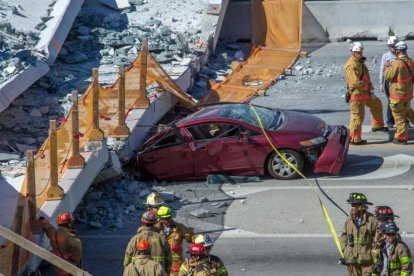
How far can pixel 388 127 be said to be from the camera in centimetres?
2009

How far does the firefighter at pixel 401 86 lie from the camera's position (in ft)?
62.2

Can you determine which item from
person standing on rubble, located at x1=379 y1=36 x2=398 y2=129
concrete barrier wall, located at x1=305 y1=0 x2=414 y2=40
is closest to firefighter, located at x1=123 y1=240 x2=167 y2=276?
person standing on rubble, located at x1=379 y1=36 x2=398 y2=129

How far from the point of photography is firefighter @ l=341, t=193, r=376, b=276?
41.6ft

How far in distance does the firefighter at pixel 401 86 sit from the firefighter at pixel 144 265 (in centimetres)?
887

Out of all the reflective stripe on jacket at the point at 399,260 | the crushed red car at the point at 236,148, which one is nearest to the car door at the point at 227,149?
the crushed red car at the point at 236,148

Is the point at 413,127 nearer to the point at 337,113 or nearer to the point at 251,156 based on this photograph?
the point at 337,113

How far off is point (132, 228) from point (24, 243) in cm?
552

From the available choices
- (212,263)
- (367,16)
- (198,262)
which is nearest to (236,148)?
(212,263)

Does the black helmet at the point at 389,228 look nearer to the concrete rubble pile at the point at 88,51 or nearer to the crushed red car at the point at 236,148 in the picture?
the crushed red car at the point at 236,148

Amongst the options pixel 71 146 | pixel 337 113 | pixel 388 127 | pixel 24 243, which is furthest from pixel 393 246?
pixel 337 113

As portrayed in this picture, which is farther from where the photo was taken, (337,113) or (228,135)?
(337,113)

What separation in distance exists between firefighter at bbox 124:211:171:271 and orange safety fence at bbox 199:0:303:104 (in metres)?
11.1

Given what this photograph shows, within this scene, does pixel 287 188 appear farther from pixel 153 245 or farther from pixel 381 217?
pixel 153 245

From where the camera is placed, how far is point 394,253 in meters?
11.9
